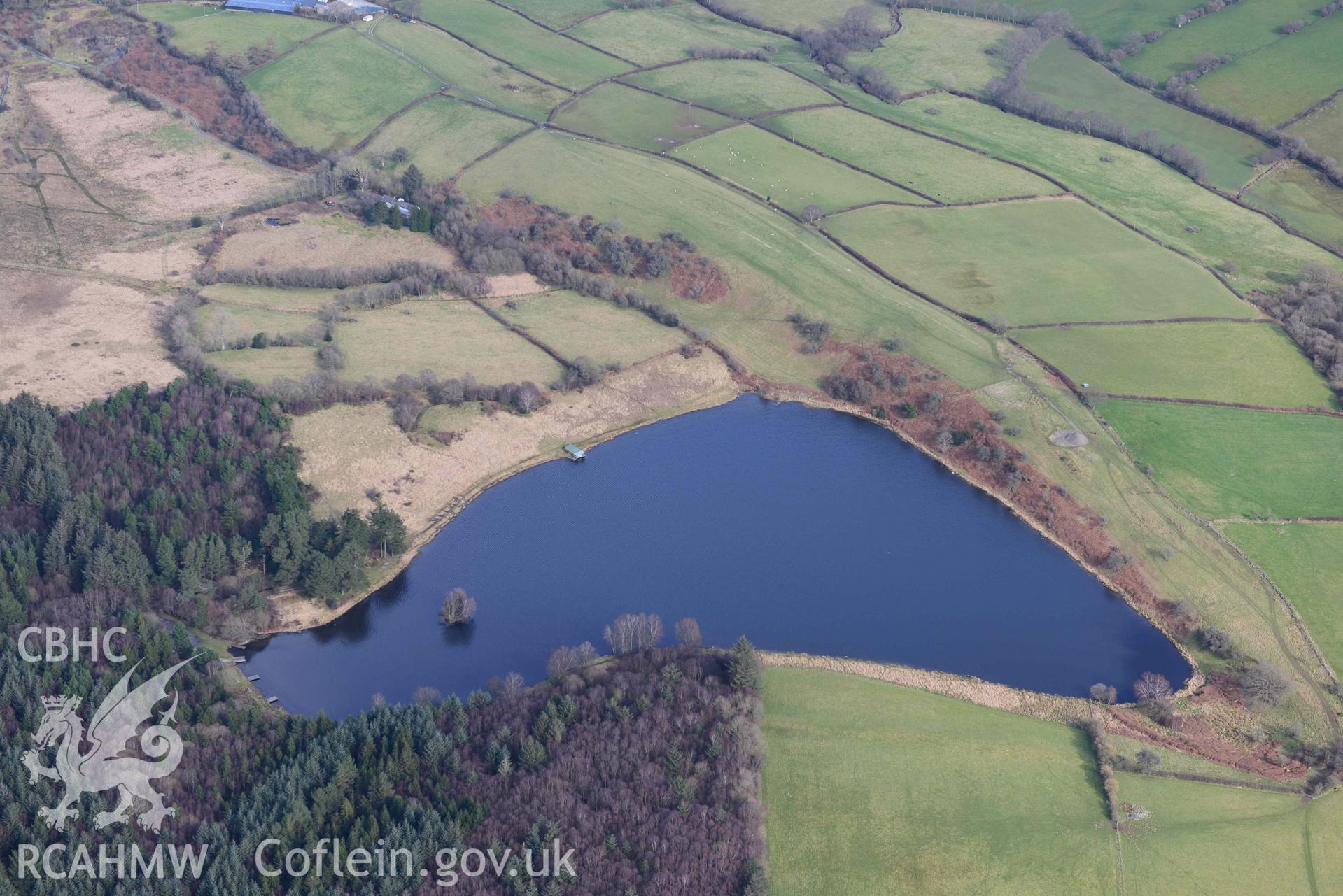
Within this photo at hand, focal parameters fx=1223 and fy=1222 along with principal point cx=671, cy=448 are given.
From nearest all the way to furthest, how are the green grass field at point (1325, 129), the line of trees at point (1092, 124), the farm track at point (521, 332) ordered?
the farm track at point (521, 332), the green grass field at point (1325, 129), the line of trees at point (1092, 124)

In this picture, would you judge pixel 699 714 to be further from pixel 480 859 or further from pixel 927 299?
pixel 927 299

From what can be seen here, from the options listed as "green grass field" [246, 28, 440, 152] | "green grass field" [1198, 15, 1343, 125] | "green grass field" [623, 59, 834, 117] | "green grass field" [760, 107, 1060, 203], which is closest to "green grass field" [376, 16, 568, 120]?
"green grass field" [246, 28, 440, 152]

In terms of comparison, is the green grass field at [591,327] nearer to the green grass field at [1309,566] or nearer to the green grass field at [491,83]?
the green grass field at [491,83]

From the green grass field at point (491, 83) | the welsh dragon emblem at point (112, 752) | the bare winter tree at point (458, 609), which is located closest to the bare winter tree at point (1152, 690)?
the bare winter tree at point (458, 609)

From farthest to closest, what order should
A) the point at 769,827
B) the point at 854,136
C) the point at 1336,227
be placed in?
A: the point at 854,136
the point at 1336,227
the point at 769,827

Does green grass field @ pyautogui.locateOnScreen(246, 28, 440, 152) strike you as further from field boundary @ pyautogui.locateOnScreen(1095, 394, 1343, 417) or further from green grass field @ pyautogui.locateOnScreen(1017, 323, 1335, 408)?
field boundary @ pyautogui.locateOnScreen(1095, 394, 1343, 417)

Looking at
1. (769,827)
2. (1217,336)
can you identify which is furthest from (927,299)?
(769,827)

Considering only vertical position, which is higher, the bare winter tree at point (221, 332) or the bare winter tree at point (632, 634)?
the bare winter tree at point (632, 634)
